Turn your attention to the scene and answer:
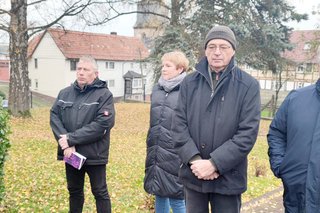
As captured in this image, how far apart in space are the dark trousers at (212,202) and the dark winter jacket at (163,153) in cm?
61

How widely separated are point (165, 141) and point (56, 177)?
11.7 feet

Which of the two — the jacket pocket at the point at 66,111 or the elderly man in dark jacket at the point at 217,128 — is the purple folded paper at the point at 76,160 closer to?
the jacket pocket at the point at 66,111

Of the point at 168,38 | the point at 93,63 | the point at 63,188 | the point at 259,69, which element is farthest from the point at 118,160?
the point at 259,69

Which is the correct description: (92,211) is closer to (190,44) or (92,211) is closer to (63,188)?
(63,188)

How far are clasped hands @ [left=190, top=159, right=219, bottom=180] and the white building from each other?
109 feet

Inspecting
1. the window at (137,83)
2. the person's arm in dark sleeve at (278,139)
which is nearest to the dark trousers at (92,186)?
the person's arm in dark sleeve at (278,139)

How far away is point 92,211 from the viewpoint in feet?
15.9

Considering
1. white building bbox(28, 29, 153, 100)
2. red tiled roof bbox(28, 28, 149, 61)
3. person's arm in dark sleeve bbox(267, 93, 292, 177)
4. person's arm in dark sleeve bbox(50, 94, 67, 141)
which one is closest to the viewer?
person's arm in dark sleeve bbox(267, 93, 292, 177)

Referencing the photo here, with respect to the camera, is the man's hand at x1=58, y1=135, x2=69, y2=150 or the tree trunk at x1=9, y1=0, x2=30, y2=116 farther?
the tree trunk at x1=9, y1=0, x2=30, y2=116

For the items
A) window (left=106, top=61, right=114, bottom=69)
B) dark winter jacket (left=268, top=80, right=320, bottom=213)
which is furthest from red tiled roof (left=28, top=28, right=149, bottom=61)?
dark winter jacket (left=268, top=80, right=320, bottom=213)

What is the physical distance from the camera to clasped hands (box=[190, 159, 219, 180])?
9.39ft

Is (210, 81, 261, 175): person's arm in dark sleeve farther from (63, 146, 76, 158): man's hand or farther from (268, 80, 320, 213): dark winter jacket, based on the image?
(63, 146, 76, 158): man's hand

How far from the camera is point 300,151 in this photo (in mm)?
2627

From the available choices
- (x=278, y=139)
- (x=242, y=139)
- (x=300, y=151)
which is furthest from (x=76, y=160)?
(x=300, y=151)
